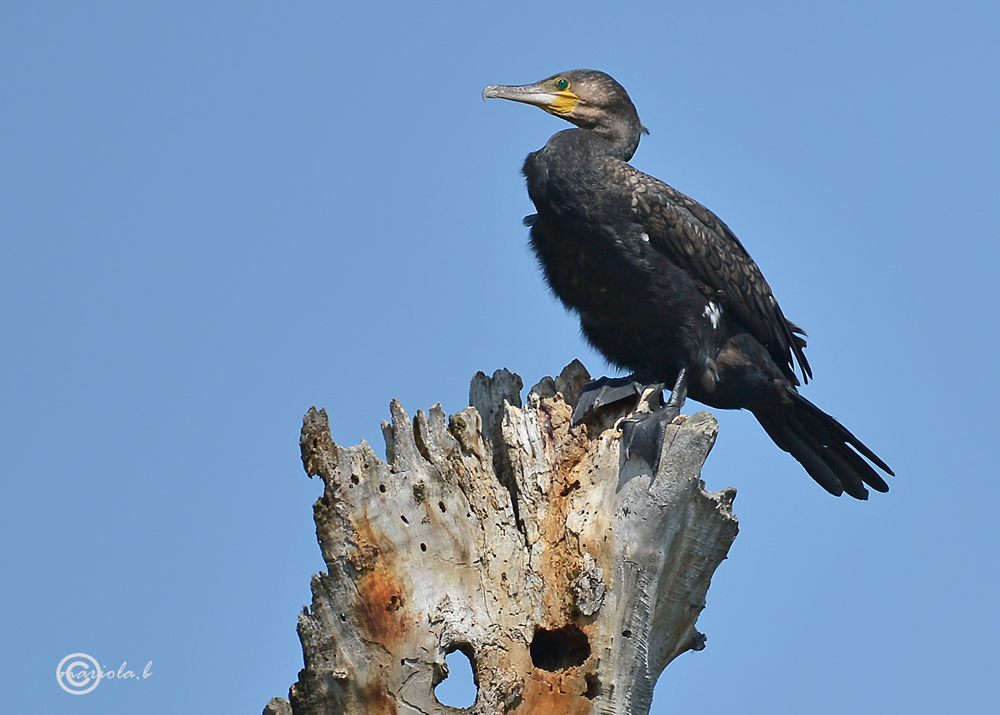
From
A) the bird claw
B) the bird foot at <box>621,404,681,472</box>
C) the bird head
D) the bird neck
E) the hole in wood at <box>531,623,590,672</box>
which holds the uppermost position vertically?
the bird head

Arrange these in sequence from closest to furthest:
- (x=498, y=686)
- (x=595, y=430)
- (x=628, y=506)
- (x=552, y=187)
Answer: (x=498, y=686) → (x=628, y=506) → (x=595, y=430) → (x=552, y=187)

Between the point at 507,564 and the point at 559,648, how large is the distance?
0.41m

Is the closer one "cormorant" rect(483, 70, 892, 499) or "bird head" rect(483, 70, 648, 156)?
"cormorant" rect(483, 70, 892, 499)

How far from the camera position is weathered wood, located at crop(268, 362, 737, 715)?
14.7 feet

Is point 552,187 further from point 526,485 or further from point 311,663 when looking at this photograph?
point 311,663

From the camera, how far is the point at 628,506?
4828mm

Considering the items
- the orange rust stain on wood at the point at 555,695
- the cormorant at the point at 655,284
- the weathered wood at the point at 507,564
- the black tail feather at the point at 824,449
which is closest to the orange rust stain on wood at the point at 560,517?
the weathered wood at the point at 507,564

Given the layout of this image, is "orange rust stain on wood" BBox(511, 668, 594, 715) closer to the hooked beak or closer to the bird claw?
the bird claw

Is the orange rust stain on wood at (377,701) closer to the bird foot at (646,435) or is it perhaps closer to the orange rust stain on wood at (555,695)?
the orange rust stain on wood at (555,695)

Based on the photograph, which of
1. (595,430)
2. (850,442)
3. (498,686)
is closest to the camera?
(498,686)

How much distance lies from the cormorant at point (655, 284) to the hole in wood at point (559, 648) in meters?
1.21

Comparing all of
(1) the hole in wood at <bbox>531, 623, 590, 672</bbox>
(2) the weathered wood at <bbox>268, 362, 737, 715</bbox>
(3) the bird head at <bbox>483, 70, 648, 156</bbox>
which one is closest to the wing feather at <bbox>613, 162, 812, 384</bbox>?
(3) the bird head at <bbox>483, 70, 648, 156</bbox>

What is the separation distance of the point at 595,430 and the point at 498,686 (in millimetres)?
1406

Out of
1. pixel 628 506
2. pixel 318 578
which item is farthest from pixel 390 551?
pixel 628 506
